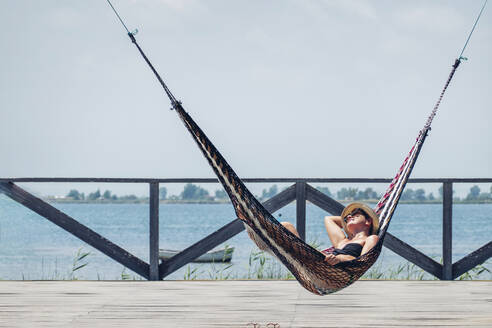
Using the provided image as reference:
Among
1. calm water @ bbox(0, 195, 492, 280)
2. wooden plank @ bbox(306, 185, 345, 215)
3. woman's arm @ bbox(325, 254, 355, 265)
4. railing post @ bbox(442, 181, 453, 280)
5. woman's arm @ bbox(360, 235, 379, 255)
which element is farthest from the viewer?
calm water @ bbox(0, 195, 492, 280)

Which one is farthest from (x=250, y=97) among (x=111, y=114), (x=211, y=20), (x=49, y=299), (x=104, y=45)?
(x=49, y=299)

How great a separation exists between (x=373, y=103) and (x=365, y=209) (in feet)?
94.2

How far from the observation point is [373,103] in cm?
3188

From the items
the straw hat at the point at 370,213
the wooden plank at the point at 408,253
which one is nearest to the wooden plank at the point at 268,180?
the wooden plank at the point at 408,253

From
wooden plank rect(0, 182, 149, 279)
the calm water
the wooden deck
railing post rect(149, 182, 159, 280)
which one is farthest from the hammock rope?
the calm water

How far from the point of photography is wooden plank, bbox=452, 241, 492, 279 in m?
5.02

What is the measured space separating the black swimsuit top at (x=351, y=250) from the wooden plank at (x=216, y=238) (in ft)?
4.51

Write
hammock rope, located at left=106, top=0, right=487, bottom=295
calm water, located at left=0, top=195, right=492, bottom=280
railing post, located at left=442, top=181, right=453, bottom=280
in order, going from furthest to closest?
1. calm water, located at left=0, top=195, right=492, bottom=280
2. railing post, located at left=442, top=181, right=453, bottom=280
3. hammock rope, located at left=106, top=0, right=487, bottom=295

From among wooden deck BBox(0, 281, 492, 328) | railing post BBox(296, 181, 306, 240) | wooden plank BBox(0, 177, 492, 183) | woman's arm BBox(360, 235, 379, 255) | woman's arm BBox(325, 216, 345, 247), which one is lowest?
wooden deck BBox(0, 281, 492, 328)

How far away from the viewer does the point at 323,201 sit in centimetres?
496

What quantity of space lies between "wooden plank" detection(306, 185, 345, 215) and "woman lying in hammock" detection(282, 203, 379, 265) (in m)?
0.96

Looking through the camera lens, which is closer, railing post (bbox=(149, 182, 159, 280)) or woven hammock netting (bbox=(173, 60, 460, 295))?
woven hammock netting (bbox=(173, 60, 460, 295))

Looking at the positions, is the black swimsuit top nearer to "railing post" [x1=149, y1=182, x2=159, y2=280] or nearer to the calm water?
"railing post" [x1=149, y1=182, x2=159, y2=280]

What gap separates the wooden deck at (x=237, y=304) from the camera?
3537 mm
